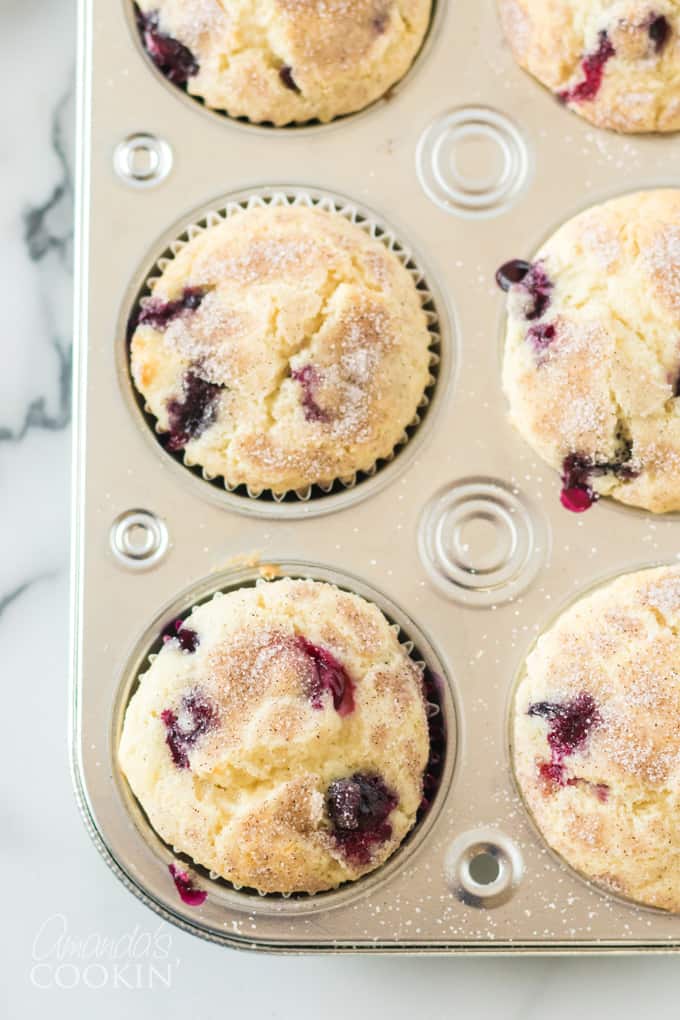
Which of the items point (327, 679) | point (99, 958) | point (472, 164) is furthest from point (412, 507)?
point (99, 958)

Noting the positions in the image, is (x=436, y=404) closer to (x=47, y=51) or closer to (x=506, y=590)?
(x=506, y=590)

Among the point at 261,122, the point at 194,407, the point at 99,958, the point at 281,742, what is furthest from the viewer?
the point at 99,958

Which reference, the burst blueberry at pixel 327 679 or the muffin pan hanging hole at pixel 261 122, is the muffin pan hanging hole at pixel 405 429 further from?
the burst blueberry at pixel 327 679

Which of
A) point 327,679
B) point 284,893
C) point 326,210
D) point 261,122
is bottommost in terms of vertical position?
point 284,893

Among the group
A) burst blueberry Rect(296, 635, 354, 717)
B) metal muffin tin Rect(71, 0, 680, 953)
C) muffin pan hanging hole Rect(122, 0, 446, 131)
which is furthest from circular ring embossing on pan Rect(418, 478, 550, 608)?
muffin pan hanging hole Rect(122, 0, 446, 131)

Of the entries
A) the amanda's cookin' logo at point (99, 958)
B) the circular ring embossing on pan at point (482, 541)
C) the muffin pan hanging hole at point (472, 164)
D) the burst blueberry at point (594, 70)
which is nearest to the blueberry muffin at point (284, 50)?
the muffin pan hanging hole at point (472, 164)

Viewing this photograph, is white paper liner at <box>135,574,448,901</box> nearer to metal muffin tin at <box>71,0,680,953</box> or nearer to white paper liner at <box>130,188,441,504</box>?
metal muffin tin at <box>71,0,680,953</box>

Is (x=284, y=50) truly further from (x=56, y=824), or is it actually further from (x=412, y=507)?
(x=56, y=824)
